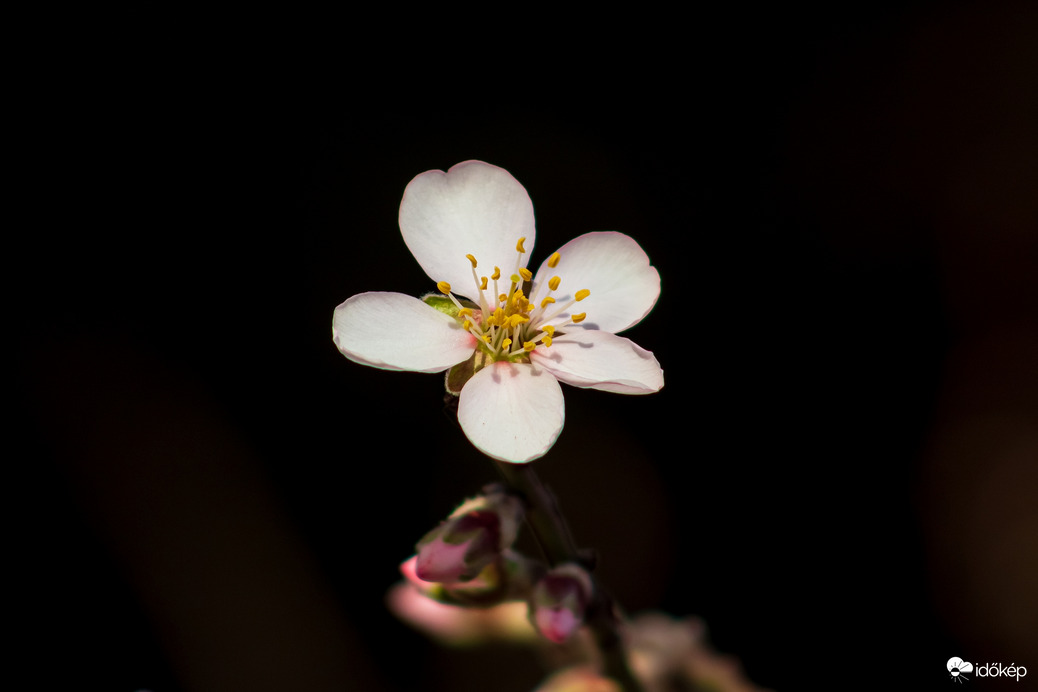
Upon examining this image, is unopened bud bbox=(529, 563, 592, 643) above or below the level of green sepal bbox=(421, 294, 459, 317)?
below

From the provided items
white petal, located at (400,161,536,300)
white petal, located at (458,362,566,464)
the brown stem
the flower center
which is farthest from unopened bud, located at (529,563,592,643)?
white petal, located at (400,161,536,300)

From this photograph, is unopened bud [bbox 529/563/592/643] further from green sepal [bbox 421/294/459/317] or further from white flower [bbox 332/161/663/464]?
green sepal [bbox 421/294/459/317]

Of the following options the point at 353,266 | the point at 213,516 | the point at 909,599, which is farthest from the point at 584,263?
the point at 909,599

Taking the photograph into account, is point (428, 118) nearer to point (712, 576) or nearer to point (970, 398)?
point (712, 576)

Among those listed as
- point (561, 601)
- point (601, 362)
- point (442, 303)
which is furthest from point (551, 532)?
point (442, 303)

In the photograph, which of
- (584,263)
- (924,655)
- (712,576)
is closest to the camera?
(584,263)

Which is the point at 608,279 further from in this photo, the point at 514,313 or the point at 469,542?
the point at 469,542

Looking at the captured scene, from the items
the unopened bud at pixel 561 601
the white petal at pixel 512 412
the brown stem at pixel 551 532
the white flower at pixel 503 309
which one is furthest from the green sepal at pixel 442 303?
the unopened bud at pixel 561 601
